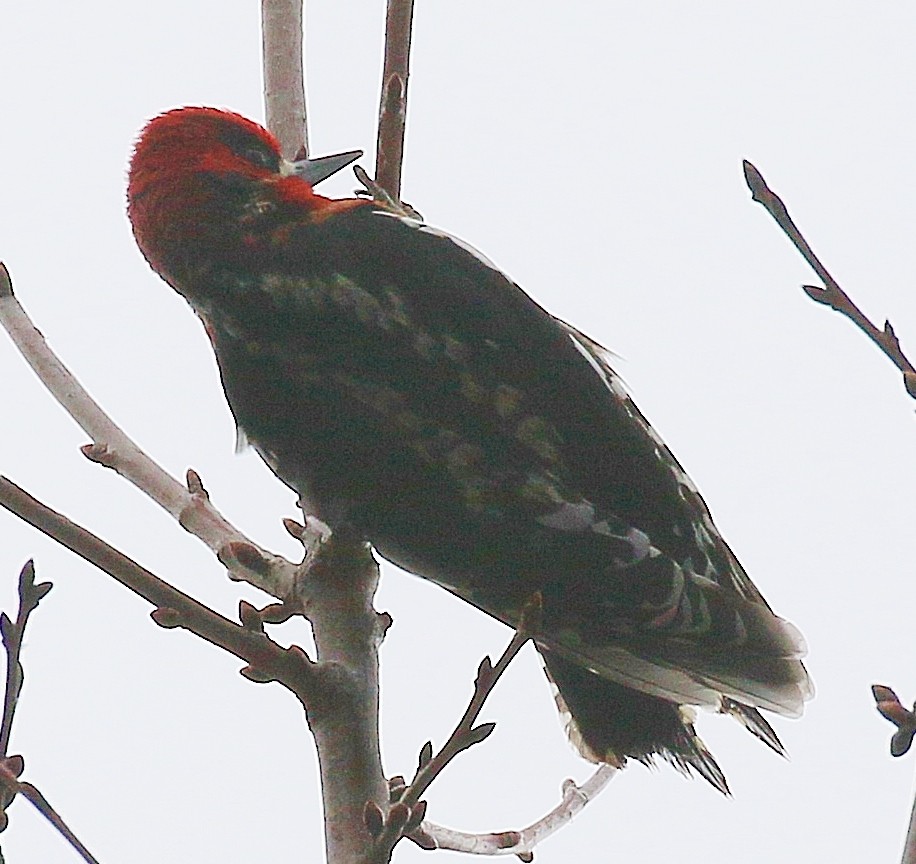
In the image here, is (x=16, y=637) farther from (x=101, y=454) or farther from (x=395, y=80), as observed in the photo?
(x=395, y=80)

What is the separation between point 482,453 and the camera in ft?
7.83

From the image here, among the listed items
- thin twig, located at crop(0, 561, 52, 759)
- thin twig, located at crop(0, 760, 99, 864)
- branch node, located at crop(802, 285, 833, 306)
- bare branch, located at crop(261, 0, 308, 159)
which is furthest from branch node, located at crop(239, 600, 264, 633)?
bare branch, located at crop(261, 0, 308, 159)

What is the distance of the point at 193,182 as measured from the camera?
276cm

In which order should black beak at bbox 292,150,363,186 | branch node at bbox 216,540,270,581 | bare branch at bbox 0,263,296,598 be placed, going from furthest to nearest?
black beak at bbox 292,150,363,186 → bare branch at bbox 0,263,296,598 → branch node at bbox 216,540,270,581

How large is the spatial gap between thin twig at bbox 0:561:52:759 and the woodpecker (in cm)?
65

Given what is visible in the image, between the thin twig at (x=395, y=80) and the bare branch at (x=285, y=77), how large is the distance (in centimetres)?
28

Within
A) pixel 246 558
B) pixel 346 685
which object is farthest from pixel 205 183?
pixel 346 685

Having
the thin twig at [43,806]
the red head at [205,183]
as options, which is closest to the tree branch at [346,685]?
the thin twig at [43,806]

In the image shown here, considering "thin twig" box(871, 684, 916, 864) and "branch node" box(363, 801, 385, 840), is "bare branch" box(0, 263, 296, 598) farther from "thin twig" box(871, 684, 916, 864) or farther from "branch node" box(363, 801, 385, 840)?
"thin twig" box(871, 684, 916, 864)

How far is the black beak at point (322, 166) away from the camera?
2.91 m

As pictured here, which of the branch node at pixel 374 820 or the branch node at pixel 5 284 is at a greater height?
the branch node at pixel 5 284

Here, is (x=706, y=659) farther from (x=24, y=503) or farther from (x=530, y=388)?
(x=24, y=503)

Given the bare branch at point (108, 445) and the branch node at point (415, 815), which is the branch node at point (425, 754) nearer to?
the branch node at point (415, 815)

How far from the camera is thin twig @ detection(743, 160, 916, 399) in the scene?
4.48 ft
